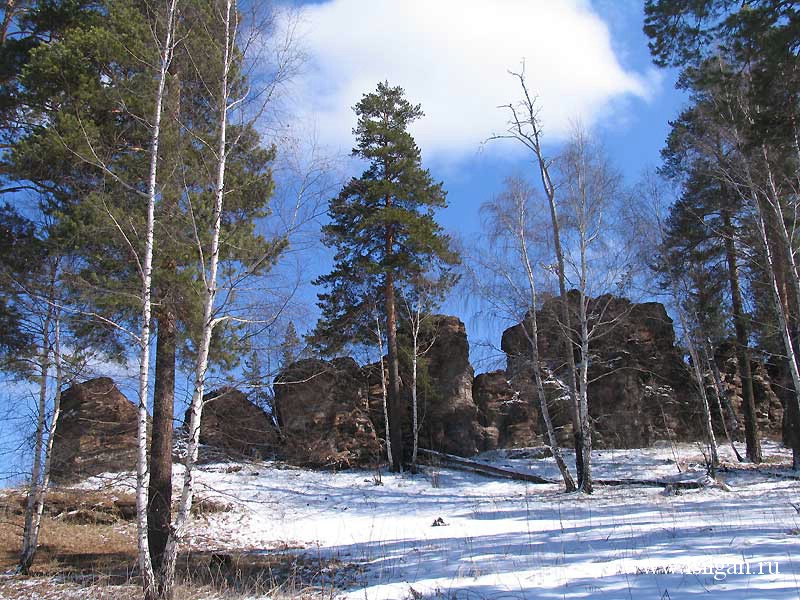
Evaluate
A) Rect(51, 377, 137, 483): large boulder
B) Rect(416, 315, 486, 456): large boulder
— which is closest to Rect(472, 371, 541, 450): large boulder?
Rect(416, 315, 486, 456): large boulder

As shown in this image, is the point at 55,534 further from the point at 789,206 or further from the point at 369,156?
the point at 789,206

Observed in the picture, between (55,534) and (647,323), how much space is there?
22839 mm

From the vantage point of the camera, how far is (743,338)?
58.6 ft

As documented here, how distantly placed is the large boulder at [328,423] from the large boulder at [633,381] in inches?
251

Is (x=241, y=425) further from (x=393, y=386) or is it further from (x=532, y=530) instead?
(x=532, y=530)

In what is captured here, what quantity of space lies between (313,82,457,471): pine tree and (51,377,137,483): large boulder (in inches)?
274

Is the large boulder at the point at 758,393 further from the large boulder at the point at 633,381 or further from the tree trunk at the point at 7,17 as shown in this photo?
the tree trunk at the point at 7,17

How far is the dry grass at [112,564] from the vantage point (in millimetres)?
6746

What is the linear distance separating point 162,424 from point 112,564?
9.17ft

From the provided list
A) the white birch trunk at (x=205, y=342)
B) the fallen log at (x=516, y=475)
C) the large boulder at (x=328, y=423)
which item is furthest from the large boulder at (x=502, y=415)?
the white birch trunk at (x=205, y=342)

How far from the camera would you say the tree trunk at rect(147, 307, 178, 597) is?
8.77 m

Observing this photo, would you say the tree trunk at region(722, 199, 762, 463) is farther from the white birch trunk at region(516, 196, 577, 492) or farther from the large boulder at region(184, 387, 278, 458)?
the large boulder at region(184, 387, 278, 458)

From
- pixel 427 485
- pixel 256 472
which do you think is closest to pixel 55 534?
pixel 256 472

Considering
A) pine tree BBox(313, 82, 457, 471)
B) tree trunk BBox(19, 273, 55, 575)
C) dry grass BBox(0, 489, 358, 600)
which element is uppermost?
pine tree BBox(313, 82, 457, 471)
